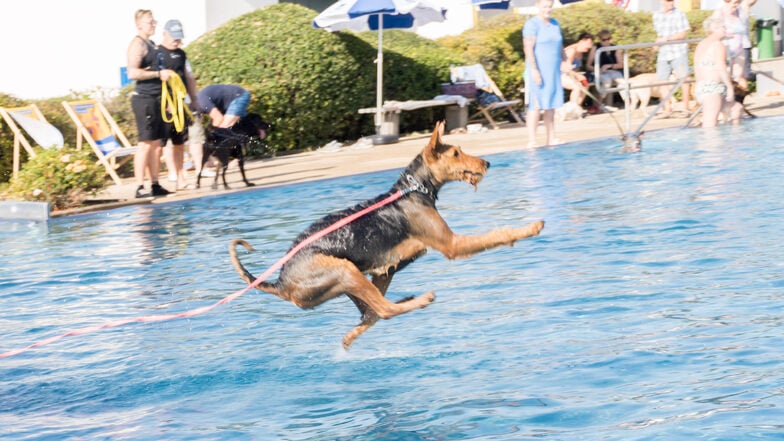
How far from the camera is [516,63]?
2178 centimetres

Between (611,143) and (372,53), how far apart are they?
4.92 metres

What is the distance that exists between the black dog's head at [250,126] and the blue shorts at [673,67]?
7.44 m

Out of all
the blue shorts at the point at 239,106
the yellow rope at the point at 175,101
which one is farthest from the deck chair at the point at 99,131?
the yellow rope at the point at 175,101

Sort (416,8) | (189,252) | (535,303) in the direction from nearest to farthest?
(535,303), (189,252), (416,8)

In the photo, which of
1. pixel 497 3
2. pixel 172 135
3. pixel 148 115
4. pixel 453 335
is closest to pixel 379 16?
pixel 497 3

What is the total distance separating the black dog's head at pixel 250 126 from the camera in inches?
539

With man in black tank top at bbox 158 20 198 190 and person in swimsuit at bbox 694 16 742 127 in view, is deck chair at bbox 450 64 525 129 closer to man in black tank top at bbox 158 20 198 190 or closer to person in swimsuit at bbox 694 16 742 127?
person in swimsuit at bbox 694 16 742 127

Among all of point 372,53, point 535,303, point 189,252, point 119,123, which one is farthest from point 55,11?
point 535,303

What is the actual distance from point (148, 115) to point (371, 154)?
14.6 ft

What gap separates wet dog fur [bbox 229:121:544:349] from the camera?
593 centimetres

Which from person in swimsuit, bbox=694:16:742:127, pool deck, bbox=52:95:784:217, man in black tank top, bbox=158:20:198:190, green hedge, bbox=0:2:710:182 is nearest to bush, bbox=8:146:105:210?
pool deck, bbox=52:95:784:217

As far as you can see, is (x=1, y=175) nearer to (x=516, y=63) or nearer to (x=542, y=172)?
(x=542, y=172)

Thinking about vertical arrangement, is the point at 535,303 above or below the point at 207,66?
below

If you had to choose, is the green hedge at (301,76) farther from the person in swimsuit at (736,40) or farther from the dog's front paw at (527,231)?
the dog's front paw at (527,231)
